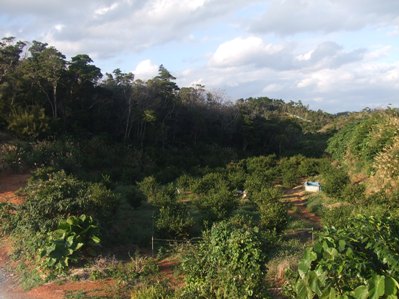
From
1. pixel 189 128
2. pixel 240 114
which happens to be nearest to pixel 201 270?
pixel 189 128

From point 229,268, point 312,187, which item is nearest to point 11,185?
point 229,268

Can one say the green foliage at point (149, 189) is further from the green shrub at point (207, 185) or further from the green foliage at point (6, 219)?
the green foliage at point (6, 219)

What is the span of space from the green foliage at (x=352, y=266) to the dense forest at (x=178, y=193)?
0.01 meters

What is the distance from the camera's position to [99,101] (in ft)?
99.7

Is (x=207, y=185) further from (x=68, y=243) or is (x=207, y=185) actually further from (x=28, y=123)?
(x=68, y=243)

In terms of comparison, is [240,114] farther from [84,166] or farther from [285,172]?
[84,166]

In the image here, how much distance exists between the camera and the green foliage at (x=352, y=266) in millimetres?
3535

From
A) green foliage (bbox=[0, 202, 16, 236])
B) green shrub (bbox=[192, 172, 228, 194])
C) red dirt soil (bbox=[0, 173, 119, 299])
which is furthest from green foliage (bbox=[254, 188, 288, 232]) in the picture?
green foliage (bbox=[0, 202, 16, 236])

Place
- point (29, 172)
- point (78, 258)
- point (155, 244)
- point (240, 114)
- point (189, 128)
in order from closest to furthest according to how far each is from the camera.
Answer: point (78, 258) < point (155, 244) < point (29, 172) < point (189, 128) < point (240, 114)

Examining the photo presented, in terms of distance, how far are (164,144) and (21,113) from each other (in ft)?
40.4

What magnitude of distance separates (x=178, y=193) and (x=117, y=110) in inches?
613

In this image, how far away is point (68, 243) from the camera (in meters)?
8.01

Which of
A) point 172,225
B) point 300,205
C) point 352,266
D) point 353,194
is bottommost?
point 300,205

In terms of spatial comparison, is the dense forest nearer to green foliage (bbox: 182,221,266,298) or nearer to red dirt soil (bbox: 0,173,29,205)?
green foliage (bbox: 182,221,266,298)
